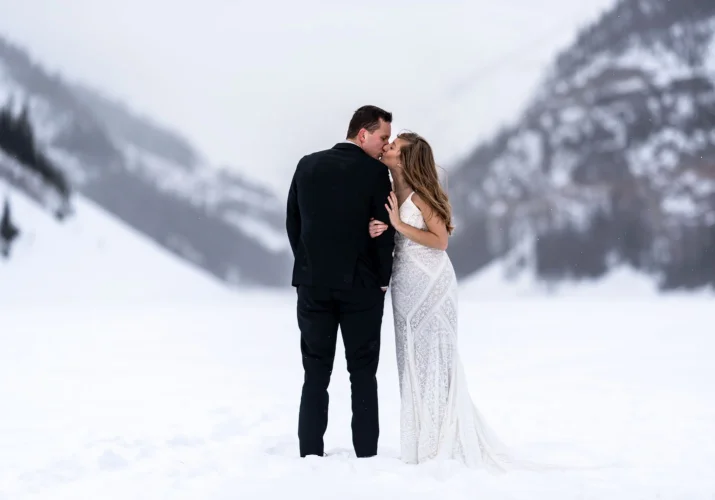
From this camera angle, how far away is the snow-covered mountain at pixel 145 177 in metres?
18.5

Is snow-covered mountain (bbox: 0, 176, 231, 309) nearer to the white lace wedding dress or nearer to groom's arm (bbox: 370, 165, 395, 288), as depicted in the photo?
the white lace wedding dress

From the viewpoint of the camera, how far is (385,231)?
2.89 m

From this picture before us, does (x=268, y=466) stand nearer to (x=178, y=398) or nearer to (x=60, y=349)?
(x=178, y=398)

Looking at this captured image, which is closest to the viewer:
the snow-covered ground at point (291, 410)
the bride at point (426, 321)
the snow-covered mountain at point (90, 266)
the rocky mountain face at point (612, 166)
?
the snow-covered ground at point (291, 410)

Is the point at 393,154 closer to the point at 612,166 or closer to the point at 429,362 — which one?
the point at 429,362

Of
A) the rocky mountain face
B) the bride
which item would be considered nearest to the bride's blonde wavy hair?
the bride

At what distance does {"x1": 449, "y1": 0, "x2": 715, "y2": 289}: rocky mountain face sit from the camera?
18.5m

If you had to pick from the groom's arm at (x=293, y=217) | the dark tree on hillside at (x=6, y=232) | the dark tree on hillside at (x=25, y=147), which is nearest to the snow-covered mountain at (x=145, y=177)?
the dark tree on hillside at (x=25, y=147)

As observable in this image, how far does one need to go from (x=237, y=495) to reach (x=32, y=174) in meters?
17.3

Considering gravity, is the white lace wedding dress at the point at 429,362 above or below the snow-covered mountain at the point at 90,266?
below

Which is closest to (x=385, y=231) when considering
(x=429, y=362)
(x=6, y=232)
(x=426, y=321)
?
(x=426, y=321)

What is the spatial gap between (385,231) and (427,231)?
0.59 feet

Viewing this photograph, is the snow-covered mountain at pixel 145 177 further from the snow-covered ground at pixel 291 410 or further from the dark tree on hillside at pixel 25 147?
the snow-covered ground at pixel 291 410

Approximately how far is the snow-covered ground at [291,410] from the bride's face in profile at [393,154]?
1.13 meters
